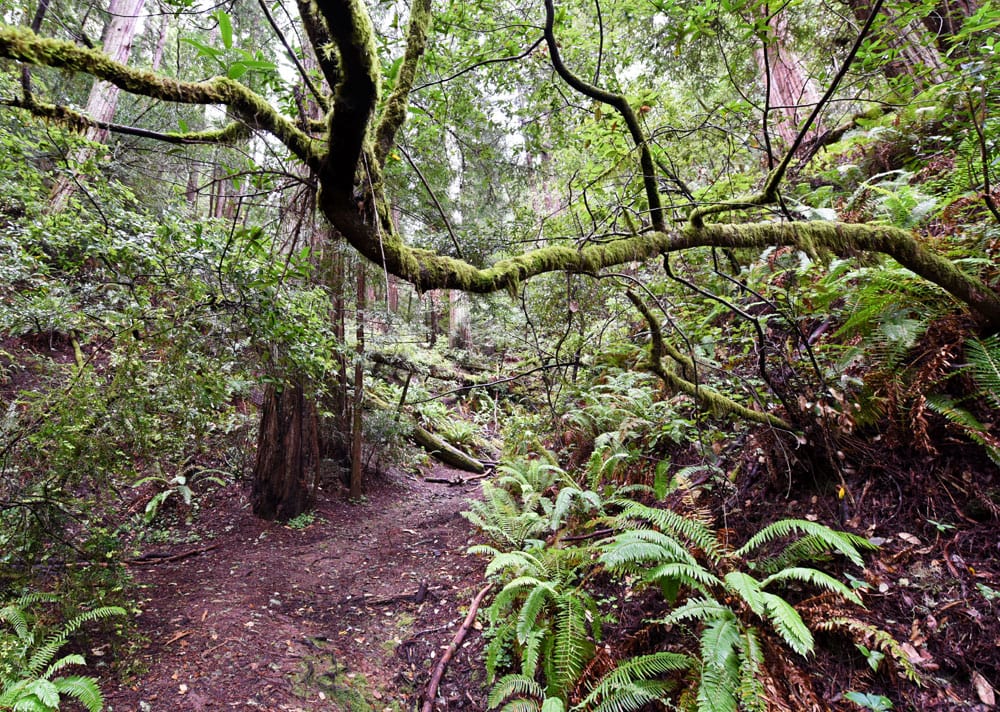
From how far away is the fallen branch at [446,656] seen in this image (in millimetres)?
3127

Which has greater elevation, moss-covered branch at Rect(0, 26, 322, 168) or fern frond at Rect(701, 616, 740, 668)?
moss-covered branch at Rect(0, 26, 322, 168)

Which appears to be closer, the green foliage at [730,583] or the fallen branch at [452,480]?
the green foliage at [730,583]

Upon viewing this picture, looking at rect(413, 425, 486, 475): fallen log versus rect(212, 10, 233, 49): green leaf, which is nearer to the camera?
rect(212, 10, 233, 49): green leaf

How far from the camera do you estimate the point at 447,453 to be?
935 centimetres

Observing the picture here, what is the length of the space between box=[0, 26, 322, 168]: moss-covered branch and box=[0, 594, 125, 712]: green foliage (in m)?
3.09

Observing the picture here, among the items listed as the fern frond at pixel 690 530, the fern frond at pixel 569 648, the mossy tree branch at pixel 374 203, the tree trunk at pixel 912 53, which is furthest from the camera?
the tree trunk at pixel 912 53

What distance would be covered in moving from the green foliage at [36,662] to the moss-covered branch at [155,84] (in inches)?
122

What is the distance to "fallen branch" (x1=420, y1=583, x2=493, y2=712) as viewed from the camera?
3127 millimetres

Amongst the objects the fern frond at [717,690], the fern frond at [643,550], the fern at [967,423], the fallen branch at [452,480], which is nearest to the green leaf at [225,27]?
the fern frond at [643,550]

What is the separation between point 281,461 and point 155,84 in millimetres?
5133

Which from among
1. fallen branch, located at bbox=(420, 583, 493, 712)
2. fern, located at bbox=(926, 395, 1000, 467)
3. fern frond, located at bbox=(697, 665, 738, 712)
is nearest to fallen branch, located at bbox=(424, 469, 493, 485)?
fallen branch, located at bbox=(420, 583, 493, 712)

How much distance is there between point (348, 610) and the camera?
4277 mm

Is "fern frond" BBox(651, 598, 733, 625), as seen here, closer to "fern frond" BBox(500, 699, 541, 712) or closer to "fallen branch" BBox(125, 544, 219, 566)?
"fern frond" BBox(500, 699, 541, 712)

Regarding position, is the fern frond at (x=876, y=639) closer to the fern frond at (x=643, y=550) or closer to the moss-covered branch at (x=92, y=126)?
the fern frond at (x=643, y=550)
